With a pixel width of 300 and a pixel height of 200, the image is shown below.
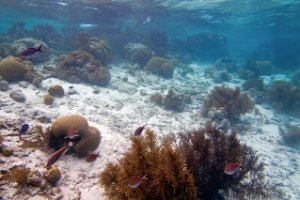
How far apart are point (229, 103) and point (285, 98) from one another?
6255 millimetres

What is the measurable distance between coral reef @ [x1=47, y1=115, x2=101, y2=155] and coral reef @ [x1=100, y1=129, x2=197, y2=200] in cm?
193

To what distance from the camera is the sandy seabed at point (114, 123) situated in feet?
17.6

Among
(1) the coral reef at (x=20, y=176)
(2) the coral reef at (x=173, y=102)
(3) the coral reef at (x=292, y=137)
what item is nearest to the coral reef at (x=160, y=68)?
(2) the coral reef at (x=173, y=102)

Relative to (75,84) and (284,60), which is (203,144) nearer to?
(75,84)

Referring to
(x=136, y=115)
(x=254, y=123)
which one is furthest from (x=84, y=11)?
(x=254, y=123)

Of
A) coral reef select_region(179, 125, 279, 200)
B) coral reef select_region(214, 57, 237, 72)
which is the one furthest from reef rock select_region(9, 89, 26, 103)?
coral reef select_region(214, 57, 237, 72)

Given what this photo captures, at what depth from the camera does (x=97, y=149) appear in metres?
6.88

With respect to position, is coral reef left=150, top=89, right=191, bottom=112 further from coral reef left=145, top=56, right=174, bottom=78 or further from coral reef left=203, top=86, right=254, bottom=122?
coral reef left=145, top=56, right=174, bottom=78

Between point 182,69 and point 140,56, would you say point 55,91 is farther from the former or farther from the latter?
point 182,69

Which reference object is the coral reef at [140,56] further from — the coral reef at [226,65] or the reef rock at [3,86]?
the reef rock at [3,86]

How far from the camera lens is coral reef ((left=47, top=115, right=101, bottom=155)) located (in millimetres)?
6148

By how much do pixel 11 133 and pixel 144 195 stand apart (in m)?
4.67

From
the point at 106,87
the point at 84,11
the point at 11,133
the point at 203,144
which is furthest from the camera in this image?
the point at 84,11

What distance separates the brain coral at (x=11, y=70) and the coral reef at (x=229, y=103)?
10552 mm
